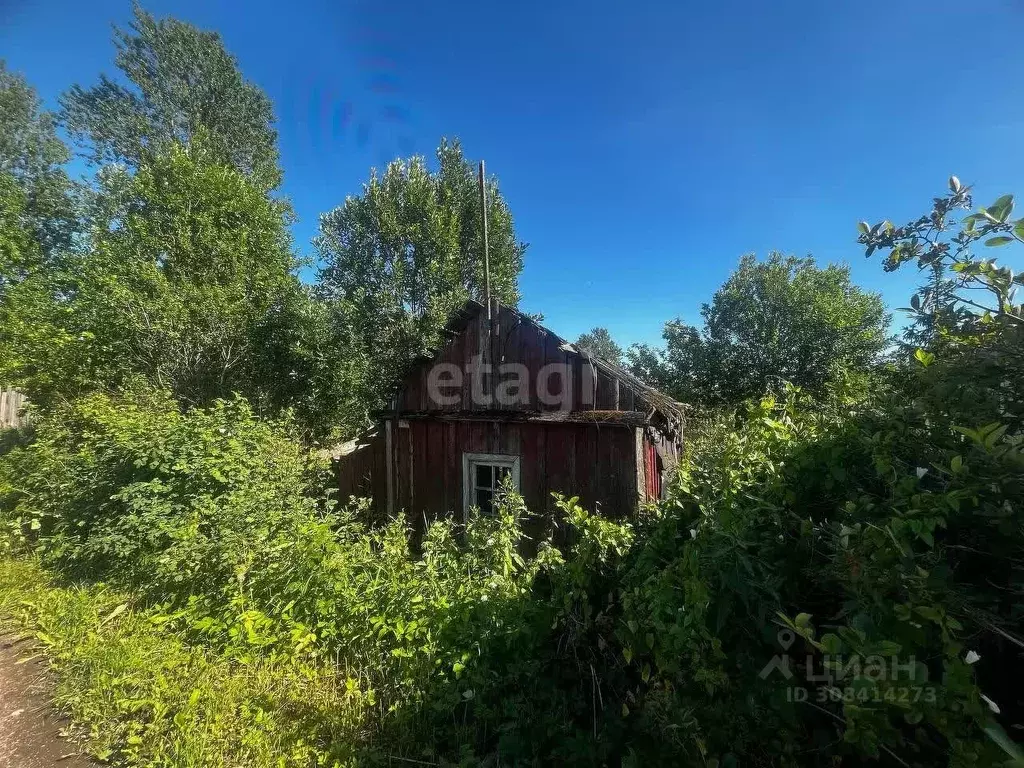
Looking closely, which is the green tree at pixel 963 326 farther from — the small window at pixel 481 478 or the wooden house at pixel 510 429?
the small window at pixel 481 478

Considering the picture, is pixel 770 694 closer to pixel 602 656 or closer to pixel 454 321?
pixel 602 656

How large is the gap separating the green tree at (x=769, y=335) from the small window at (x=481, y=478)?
36.0 feet

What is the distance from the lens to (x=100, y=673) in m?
2.81

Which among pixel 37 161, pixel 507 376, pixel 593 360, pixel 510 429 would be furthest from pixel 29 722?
pixel 37 161

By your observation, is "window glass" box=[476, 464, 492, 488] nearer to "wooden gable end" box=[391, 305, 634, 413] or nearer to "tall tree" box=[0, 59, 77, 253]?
"wooden gable end" box=[391, 305, 634, 413]

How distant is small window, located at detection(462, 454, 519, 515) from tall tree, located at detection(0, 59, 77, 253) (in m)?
15.9

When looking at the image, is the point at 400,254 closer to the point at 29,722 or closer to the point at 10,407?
the point at 10,407

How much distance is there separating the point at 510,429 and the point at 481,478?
3.35 ft

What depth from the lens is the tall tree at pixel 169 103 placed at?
1273 centimetres

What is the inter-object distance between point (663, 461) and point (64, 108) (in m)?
20.7

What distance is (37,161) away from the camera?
506 inches

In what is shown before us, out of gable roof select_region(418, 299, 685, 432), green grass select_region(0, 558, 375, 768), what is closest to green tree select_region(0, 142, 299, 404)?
gable roof select_region(418, 299, 685, 432)

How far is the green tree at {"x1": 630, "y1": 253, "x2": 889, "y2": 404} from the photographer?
1309 centimetres

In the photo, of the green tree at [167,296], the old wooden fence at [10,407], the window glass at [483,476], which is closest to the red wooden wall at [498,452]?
the window glass at [483,476]
